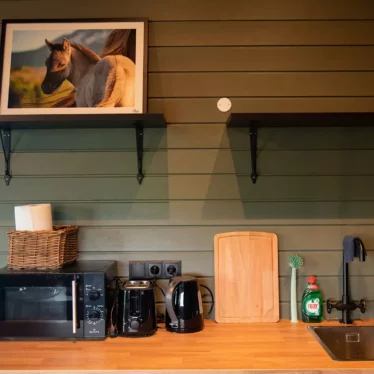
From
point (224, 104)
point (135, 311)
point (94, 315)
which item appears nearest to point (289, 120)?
point (224, 104)

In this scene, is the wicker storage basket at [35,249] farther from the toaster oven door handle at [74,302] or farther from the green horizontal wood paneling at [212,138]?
the green horizontal wood paneling at [212,138]

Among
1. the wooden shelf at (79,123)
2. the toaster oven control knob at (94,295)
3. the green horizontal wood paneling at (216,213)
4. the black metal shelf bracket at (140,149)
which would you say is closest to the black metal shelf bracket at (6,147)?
the wooden shelf at (79,123)

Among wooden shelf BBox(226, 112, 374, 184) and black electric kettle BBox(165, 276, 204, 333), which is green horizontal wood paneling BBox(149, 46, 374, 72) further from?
black electric kettle BBox(165, 276, 204, 333)

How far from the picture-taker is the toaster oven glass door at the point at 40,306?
5.31 ft

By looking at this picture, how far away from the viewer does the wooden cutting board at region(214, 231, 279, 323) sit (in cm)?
186

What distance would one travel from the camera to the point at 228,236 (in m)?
1.89

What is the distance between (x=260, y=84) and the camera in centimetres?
192

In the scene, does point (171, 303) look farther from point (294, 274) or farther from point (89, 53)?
point (89, 53)

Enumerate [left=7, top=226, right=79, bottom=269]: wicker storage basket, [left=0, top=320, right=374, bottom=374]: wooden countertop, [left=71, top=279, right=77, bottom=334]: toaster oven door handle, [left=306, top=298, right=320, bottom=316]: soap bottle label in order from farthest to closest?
[left=306, top=298, right=320, bottom=316]: soap bottle label
[left=7, top=226, right=79, bottom=269]: wicker storage basket
[left=71, top=279, right=77, bottom=334]: toaster oven door handle
[left=0, top=320, right=374, bottom=374]: wooden countertop

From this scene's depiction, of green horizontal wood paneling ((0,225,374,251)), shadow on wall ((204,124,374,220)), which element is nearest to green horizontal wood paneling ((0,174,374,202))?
shadow on wall ((204,124,374,220))

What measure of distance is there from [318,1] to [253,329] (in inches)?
59.3

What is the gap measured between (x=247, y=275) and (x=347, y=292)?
442 mm

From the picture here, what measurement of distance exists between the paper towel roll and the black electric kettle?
59 cm

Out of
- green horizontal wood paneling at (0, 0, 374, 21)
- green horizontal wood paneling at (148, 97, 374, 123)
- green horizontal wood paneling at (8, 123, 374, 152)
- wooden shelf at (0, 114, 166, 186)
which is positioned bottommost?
green horizontal wood paneling at (8, 123, 374, 152)
